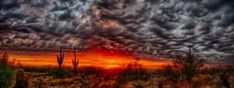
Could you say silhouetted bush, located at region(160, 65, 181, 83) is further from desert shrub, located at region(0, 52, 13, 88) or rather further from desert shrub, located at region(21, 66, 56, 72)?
desert shrub, located at region(21, 66, 56, 72)

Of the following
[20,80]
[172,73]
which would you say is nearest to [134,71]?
[172,73]

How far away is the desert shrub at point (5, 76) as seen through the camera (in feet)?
72.5

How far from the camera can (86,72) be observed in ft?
174

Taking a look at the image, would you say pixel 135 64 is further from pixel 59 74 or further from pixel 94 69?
pixel 94 69

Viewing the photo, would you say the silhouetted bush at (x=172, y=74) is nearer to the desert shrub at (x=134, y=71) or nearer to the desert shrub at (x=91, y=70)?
the desert shrub at (x=134, y=71)

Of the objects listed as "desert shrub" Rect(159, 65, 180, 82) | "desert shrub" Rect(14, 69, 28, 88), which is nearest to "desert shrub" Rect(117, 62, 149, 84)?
"desert shrub" Rect(159, 65, 180, 82)

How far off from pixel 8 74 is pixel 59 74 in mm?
21161

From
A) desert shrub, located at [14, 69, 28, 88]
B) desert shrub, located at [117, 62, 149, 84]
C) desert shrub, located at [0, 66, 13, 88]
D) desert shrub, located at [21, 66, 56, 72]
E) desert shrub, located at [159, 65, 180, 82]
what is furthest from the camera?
desert shrub, located at [21, 66, 56, 72]

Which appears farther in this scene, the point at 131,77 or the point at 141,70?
the point at 141,70

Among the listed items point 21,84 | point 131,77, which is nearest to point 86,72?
point 131,77

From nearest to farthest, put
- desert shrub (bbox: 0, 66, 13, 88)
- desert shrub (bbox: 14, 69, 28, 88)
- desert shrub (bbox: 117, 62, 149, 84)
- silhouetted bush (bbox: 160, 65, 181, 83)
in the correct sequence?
desert shrub (bbox: 0, 66, 13, 88) < desert shrub (bbox: 14, 69, 28, 88) < silhouetted bush (bbox: 160, 65, 181, 83) < desert shrub (bbox: 117, 62, 149, 84)

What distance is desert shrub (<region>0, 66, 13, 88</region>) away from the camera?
22094 mm

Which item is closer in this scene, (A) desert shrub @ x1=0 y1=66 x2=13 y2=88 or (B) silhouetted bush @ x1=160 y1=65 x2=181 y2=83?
(A) desert shrub @ x1=0 y1=66 x2=13 y2=88

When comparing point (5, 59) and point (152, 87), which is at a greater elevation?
point (5, 59)
